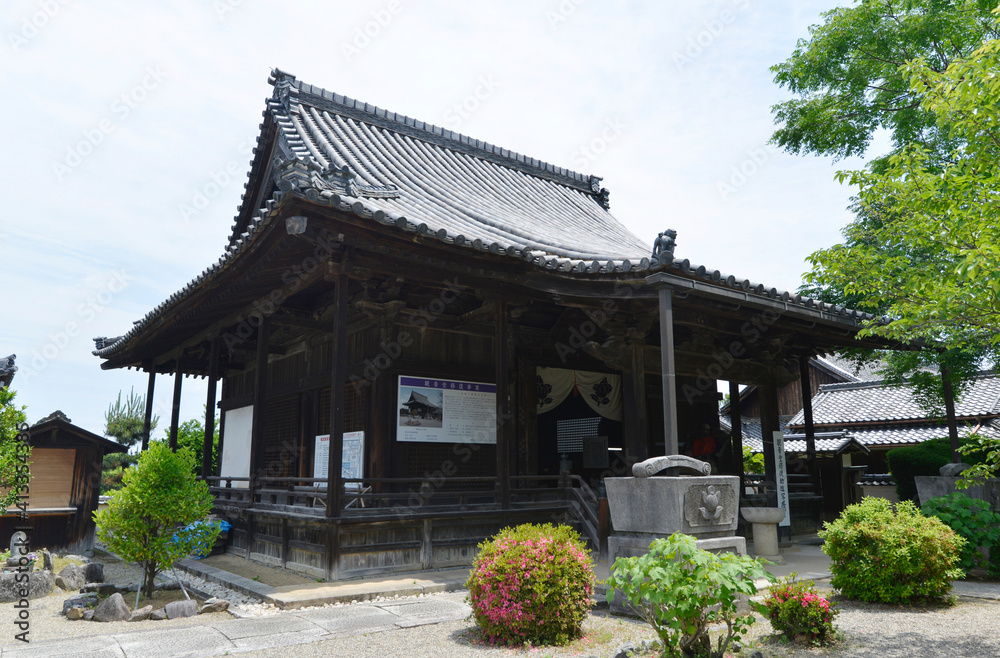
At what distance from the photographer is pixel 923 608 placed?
673 cm

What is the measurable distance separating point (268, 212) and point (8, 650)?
15.3 feet

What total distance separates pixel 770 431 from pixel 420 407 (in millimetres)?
6568

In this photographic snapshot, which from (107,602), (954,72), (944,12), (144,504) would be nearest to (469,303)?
(144,504)

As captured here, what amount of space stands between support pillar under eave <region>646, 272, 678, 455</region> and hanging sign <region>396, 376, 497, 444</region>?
152 inches

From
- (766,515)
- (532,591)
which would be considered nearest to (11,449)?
(532,591)

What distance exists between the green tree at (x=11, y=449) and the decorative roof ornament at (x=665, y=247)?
8958 mm

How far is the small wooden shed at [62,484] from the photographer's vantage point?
42.2 ft

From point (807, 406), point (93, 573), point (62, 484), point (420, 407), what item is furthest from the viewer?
point (62, 484)

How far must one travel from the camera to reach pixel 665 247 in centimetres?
780

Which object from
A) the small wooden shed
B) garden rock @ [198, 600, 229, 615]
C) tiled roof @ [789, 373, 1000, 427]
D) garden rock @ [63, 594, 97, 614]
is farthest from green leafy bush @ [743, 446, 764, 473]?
garden rock @ [63, 594, 97, 614]

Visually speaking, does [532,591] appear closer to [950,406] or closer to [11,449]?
[11,449]

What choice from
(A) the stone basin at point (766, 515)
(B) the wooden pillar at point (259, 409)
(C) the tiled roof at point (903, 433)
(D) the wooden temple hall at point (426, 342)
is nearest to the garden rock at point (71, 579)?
(D) the wooden temple hall at point (426, 342)

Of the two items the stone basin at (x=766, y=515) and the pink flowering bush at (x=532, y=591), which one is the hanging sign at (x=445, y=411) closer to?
the stone basin at (x=766, y=515)

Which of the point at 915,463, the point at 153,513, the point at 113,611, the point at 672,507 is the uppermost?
the point at 915,463
